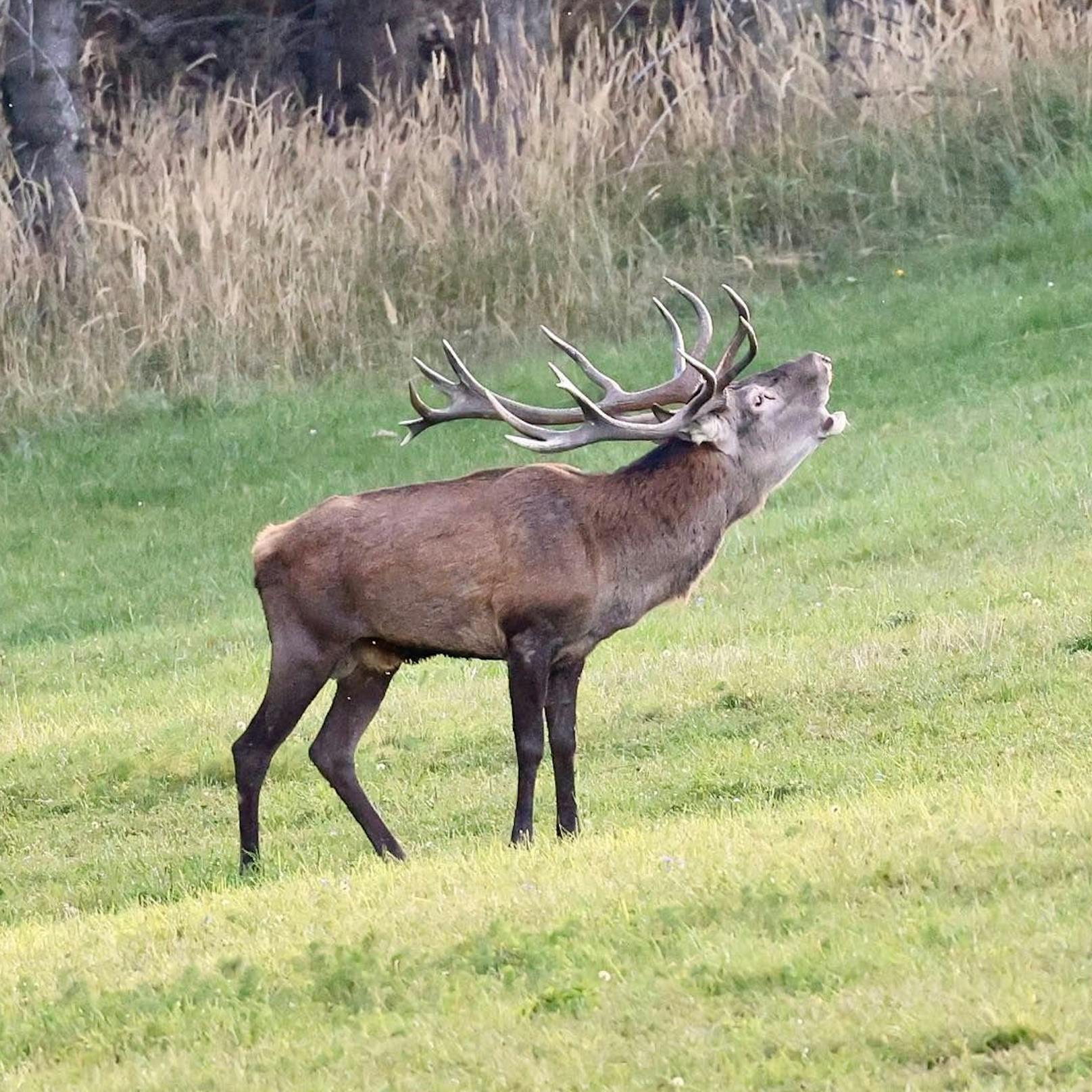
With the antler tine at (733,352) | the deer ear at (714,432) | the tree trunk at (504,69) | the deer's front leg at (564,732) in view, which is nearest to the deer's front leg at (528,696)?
the deer's front leg at (564,732)

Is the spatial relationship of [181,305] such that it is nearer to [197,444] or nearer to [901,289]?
[197,444]

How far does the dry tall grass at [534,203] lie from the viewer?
17.5 metres

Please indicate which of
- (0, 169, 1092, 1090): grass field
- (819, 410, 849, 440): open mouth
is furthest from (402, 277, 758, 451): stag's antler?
(0, 169, 1092, 1090): grass field

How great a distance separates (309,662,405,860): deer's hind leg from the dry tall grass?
8.71 metres

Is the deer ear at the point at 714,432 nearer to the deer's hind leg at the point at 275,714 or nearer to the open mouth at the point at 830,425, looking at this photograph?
the open mouth at the point at 830,425

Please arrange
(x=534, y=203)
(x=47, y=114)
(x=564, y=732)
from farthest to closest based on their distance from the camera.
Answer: (x=47, y=114)
(x=534, y=203)
(x=564, y=732)

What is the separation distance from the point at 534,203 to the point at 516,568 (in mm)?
10189

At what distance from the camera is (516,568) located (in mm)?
8391

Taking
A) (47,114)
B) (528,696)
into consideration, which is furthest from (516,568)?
(47,114)

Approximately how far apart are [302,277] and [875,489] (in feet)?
18.5

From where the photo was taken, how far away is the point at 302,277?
17656mm

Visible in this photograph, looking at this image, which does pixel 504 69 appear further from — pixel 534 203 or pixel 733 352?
pixel 733 352

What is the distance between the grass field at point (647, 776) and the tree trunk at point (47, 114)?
8.02ft

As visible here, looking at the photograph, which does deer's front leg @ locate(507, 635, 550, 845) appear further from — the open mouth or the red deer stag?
the open mouth
